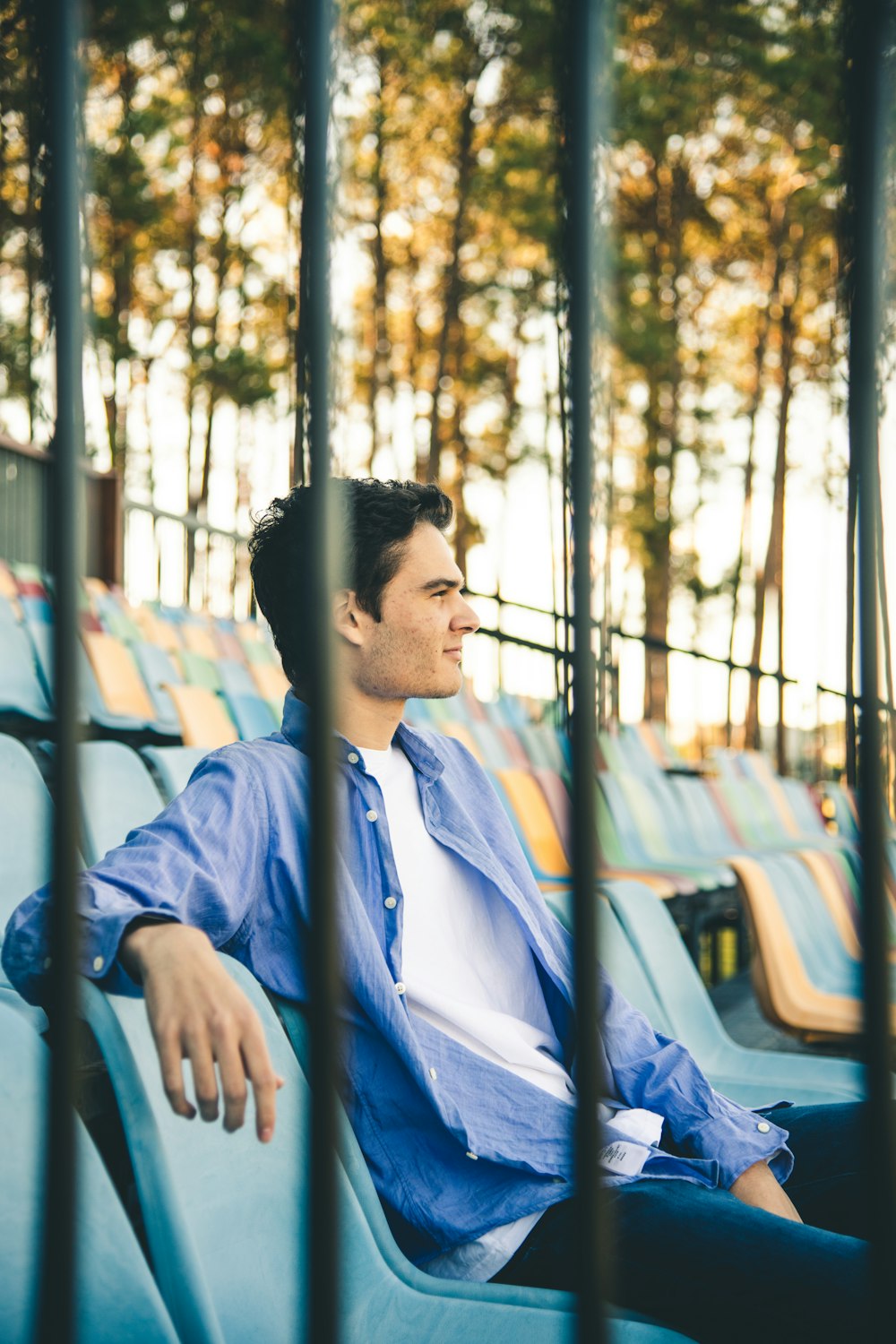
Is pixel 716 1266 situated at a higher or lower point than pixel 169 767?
lower

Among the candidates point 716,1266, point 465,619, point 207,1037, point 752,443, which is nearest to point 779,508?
point 752,443

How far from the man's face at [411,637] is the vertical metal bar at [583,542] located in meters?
0.82

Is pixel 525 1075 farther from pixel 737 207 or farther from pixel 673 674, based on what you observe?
pixel 737 207

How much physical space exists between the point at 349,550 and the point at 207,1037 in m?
0.75

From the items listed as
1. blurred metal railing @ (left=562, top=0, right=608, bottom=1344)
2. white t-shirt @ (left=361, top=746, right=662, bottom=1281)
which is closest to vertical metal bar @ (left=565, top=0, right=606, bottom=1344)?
blurred metal railing @ (left=562, top=0, right=608, bottom=1344)

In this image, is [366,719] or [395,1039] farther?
[366,719]

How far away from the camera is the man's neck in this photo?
1.46 m

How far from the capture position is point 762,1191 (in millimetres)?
1305

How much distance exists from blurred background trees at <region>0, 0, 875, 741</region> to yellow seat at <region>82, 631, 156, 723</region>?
745 centimetres

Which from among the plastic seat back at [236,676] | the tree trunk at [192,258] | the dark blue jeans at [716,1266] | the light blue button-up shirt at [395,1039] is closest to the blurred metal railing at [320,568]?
the light blue button-up shirt at [395,1039]

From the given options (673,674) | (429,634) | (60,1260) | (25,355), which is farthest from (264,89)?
(60,1260)

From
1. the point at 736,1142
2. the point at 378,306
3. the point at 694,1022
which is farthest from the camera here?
the point at 378,306

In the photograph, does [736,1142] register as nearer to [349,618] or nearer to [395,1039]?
[395,1039]

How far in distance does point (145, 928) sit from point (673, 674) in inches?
551
